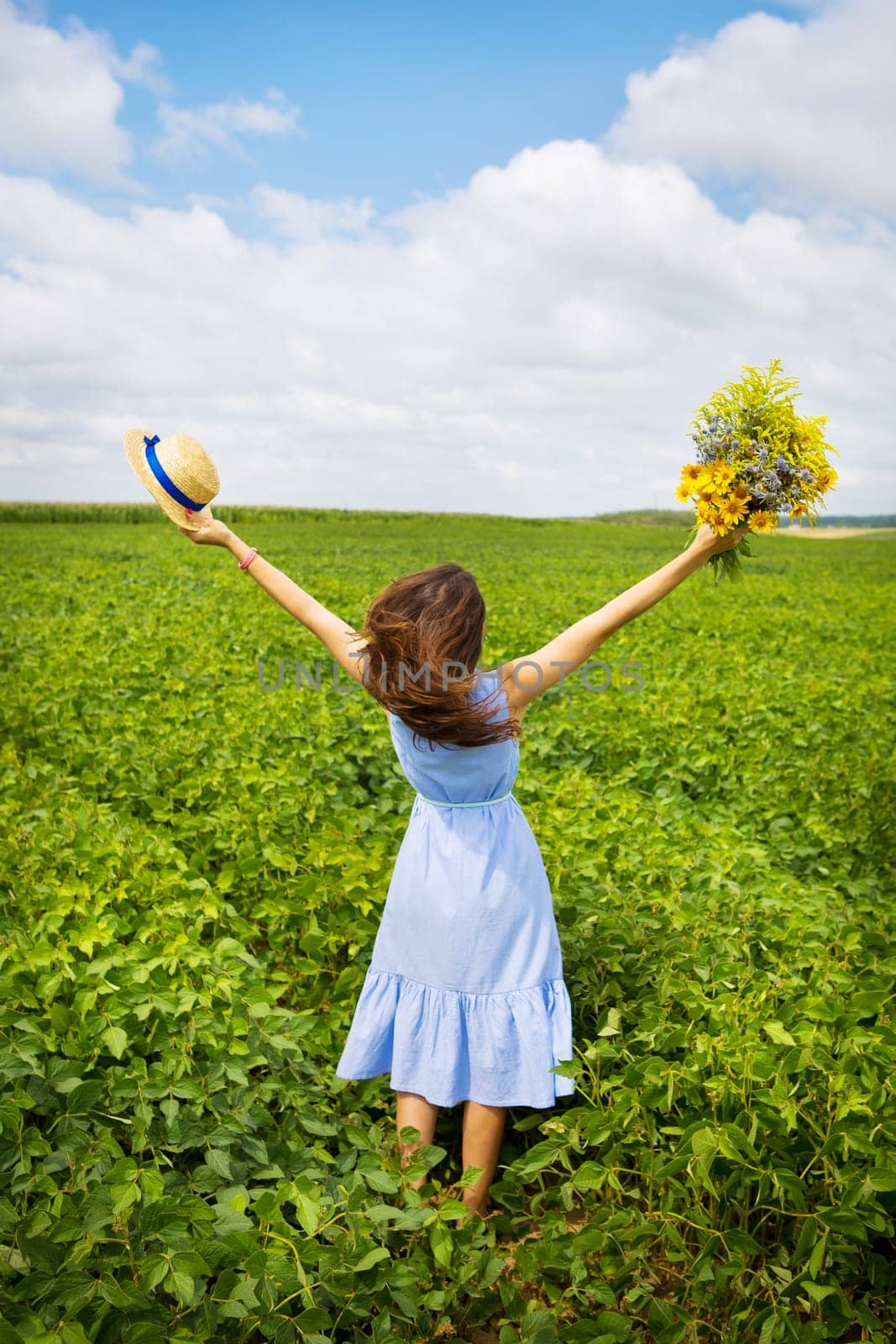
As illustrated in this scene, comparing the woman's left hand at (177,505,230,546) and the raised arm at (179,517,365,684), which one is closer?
the raised arm at (179,517,365,684)

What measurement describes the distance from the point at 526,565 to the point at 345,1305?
19.8 metres

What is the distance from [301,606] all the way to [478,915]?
976 millimetres

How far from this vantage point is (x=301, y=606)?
8.71ft

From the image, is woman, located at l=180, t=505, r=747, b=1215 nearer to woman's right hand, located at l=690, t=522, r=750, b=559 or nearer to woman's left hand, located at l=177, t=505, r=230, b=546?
woman's right hand, located at l=690, t=522, r=750, b=559

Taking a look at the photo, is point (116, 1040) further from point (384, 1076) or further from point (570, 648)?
point (570, 648)

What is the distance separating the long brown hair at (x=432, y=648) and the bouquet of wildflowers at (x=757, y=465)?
0.71 m

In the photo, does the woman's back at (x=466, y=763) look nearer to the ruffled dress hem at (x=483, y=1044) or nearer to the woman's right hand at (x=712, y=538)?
the ruffled dress hem at (x=483, y=1044)

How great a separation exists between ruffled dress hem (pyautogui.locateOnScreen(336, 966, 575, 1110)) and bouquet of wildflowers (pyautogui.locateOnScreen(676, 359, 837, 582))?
4.38 ft

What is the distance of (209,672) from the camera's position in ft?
23.3

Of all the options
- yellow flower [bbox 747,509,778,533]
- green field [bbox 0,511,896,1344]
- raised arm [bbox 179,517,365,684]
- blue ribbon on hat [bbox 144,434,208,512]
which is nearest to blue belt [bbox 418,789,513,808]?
raised arm [bbox 179,517,365,684]

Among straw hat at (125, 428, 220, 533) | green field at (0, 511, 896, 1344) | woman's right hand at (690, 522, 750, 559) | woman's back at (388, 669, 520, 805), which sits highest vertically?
straw hat at (125, 428, 220, 533)

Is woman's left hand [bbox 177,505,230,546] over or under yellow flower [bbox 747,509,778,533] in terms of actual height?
under

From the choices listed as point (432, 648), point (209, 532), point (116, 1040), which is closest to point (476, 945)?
point (432, 648)

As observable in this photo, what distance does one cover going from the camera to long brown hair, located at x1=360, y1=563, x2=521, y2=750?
221 cm
